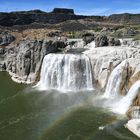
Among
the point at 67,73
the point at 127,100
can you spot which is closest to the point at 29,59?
the point at 67,73

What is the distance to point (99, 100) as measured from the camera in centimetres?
4184

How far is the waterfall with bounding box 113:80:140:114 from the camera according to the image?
124 ft

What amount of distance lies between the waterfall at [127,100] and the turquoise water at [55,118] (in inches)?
63.5

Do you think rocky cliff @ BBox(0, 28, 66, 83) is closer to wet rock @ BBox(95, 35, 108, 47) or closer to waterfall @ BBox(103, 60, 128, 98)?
wet rock @ BBox(95, 35, 108, 47)

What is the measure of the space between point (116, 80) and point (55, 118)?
10553mm

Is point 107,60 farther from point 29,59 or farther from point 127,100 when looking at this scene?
point 29,59

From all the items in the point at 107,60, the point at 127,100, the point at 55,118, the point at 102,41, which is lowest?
the point at 55,118

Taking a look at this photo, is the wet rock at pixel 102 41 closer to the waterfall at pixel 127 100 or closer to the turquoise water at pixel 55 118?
the turquoise water at pixel 55 118

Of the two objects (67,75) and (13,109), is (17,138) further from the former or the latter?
(67,75)

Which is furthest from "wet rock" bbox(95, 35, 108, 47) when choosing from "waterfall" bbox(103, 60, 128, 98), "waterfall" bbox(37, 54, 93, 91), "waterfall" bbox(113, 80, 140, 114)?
"waterfall" bbox(113, 80, 140, 114)

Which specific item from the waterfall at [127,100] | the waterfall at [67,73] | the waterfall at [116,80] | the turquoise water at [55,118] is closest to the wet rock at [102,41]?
the waterfall at [67,73]

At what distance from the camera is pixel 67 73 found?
49750 millimetres

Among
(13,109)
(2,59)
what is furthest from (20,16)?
(13,109)

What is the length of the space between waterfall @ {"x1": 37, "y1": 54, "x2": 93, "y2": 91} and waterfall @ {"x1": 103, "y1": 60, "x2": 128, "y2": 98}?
436 cm
